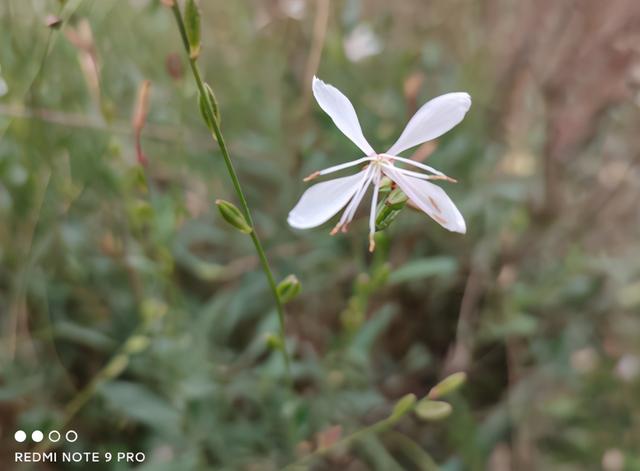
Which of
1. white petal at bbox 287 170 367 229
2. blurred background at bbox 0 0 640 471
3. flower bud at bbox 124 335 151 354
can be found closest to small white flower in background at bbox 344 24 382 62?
blurred background at bbox 0 0 640 471

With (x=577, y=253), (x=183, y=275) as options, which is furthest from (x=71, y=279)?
(x=577, y=253)

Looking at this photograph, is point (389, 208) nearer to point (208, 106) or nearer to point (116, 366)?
point (208, 106)

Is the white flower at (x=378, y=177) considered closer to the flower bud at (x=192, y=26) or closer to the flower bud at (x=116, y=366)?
the flower bud at (x=192, y=26)

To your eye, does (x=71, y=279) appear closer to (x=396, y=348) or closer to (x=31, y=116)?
(x=31, y=116)

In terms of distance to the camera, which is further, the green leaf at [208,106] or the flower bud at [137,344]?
the flower bud at [137,344]

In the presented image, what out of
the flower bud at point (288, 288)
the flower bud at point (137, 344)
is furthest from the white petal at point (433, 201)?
the flower bud at point (137, 344)

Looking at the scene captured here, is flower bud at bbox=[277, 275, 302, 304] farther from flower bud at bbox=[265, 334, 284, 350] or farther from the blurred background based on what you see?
the blurred background
